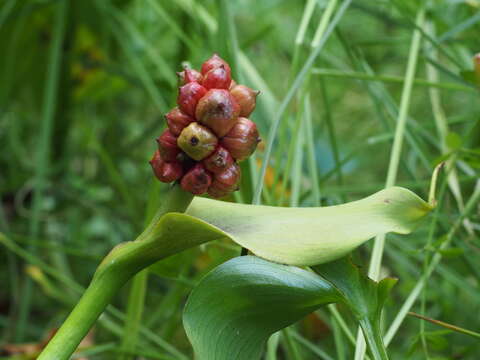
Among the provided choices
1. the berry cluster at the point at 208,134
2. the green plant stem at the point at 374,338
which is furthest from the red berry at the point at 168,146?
the green plant stem at the point at 374,338

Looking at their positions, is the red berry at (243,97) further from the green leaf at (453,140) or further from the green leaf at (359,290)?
the green leaf at (453,140)

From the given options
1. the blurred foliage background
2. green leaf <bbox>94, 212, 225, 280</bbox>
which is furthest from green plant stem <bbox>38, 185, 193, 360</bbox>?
the blurred foliage background

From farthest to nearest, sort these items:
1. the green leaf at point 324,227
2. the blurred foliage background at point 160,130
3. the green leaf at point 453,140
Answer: the blurred foliage background at point 160,130 < the green leaf at point 453,140 < the green leaf at point 324,227

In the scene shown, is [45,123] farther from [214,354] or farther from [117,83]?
[214,354]

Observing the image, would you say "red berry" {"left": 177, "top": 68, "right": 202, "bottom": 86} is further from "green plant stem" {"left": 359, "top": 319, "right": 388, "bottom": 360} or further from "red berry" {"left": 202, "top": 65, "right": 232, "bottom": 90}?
"green plant stem" {"left": 359, "top": 319, "right": 388, "bottom": 360}

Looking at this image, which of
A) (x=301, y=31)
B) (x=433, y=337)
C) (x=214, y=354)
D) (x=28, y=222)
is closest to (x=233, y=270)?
(x=214, y=354)

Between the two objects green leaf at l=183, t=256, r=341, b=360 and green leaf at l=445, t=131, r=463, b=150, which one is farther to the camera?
green leaf at l=445, t=131, r=463, b=150

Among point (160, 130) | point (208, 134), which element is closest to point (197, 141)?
point (208, 134)

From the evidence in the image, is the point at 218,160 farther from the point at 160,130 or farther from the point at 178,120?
the point at 160,130
